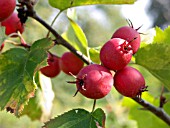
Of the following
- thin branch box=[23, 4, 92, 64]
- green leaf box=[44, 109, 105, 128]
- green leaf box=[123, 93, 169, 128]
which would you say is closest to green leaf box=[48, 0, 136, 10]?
thin branch box=[23, 4, 92, 64]

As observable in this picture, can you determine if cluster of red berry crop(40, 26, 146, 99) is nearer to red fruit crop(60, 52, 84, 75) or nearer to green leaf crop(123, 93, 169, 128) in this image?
red fruit crop(60, 52, 84, 75)

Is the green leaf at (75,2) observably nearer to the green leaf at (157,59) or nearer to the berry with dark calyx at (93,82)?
the green leaf at (157,59)

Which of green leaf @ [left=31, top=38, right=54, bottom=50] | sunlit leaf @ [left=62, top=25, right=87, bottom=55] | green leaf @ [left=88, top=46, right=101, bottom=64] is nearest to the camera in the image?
green leaf @ [left=31, top=38, right=54, bottom=50]

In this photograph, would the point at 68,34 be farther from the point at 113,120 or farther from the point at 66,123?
the point at 113,120

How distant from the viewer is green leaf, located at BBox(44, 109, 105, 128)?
1244 millimetres

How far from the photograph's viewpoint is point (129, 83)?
1.20 meters

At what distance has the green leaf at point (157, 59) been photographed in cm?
130

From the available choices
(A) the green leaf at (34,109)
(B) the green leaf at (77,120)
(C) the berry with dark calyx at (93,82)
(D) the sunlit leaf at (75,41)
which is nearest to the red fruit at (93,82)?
(C) the berry with dark calyx at (93,82)

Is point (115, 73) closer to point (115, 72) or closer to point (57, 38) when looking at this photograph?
point (115, 72)

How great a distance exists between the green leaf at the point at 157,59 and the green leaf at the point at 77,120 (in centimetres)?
22

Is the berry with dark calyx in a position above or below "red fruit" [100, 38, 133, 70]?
below

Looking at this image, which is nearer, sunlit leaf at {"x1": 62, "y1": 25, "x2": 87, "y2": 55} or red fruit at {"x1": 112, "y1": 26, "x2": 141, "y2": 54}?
red fruit at {"x1": 112, "y1": 26, "x2": 141, "y2": 54}

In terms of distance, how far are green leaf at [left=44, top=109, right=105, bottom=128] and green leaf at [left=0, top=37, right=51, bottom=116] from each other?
110 mm

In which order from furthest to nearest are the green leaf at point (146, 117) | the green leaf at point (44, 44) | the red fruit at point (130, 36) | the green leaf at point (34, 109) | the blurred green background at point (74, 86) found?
1. the blurred green background at point (74, 86)
2. the green leaf at point (146, 117)
3. the green leaf at point (34, 109)
4. the green leaf at point (44, 44)
5. the red fruit at point (130, 36)
